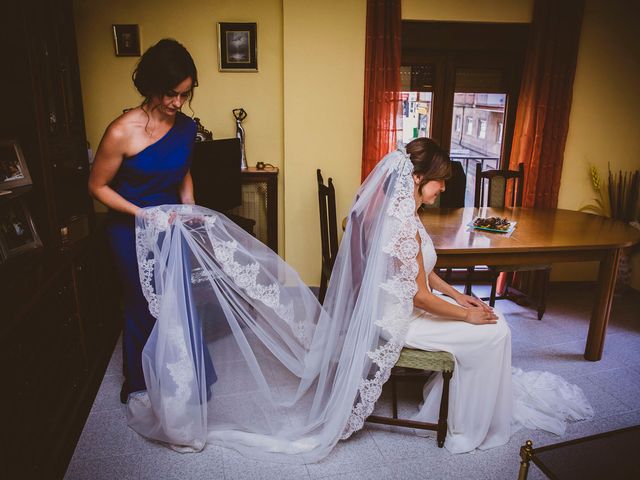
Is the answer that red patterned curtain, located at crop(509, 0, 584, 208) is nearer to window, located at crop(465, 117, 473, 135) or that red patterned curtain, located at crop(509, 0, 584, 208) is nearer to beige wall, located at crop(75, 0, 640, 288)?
beige wall, located at crop(75, 0, 640, 288)

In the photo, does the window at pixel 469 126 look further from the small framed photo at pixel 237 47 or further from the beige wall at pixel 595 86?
the small framed photo at pixel 237 47

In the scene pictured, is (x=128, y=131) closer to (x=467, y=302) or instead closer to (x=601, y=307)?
(x=467, y=302)

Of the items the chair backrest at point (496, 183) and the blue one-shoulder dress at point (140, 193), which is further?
the chair backrest at point (496, 183)

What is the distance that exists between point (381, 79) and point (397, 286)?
2.05 m

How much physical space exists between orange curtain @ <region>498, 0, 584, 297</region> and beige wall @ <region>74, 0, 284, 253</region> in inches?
71.2

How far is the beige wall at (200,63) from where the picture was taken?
3512 millimetres

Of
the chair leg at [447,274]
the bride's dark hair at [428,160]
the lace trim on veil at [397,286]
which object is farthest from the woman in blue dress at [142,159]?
the chair leg at [447,274]

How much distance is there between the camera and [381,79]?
141 inches

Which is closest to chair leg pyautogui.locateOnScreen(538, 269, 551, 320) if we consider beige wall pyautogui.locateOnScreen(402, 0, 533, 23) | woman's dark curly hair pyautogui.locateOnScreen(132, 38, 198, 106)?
beige wall pyautogui.locateOnScreen(402, 0, 533, 23)

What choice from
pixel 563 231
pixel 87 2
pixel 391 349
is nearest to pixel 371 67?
pixel 563 231

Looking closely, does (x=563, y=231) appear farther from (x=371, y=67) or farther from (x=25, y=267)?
(x=25, y=267)

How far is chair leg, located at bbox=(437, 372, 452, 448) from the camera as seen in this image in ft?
6.89

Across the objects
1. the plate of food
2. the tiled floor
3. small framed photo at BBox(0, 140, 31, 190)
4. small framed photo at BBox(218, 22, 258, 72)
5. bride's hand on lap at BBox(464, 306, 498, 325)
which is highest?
small framed photo at BBox(218, 22, 258, 72)

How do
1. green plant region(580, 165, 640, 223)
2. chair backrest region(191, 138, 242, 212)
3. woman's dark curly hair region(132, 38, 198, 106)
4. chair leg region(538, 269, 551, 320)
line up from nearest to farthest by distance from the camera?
woman's dark curly hair region(132, 38, 198, 106) → chair backrest region(191, 138, 242, 212) → chair leg region(538, 269, 551, 320) → green plant region(580, 165, 640, 223)
